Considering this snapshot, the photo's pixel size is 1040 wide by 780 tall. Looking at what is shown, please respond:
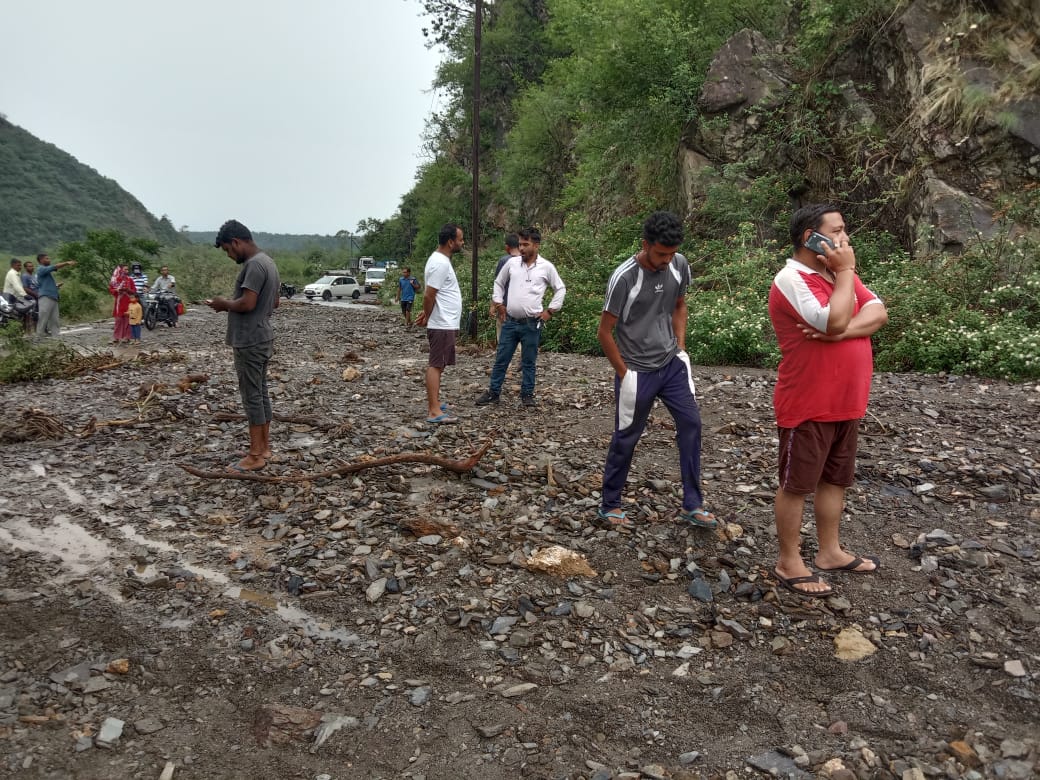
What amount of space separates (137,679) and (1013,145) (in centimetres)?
1344

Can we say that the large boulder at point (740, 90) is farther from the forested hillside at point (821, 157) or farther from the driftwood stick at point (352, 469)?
the driftwood stick at point (352, 469)

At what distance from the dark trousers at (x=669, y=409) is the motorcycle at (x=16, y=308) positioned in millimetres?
14655

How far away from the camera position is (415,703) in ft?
9.19

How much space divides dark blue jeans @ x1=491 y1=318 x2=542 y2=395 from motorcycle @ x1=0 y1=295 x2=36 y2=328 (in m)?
12.0

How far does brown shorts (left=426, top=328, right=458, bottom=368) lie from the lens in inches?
246

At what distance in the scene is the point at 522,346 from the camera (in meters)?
6.82

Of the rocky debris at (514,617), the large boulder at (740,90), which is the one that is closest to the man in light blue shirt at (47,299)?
the rocky debris at (514,617)

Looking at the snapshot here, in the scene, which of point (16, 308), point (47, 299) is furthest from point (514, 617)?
point (16, 308)

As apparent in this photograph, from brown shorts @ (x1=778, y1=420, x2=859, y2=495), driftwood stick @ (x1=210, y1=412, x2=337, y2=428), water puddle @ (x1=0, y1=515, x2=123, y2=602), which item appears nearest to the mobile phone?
brown shorts @ (x1=778, y1=420, x2=859, y2=495)

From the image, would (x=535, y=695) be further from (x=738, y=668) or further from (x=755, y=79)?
(x=755, y=79)

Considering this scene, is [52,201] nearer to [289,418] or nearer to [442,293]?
[289,418]

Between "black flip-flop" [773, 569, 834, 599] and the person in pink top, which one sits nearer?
"black flip-flop" [773, 569, 834, 599]

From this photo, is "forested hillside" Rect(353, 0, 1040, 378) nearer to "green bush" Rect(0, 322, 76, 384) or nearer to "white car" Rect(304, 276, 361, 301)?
"green bush" Rect(0, 322, 76, 384)

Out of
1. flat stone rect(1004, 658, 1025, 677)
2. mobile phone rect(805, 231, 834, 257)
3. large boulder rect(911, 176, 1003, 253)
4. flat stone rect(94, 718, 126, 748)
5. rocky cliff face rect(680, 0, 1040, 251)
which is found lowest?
flat stone rect(94, 718, 126, 748)
